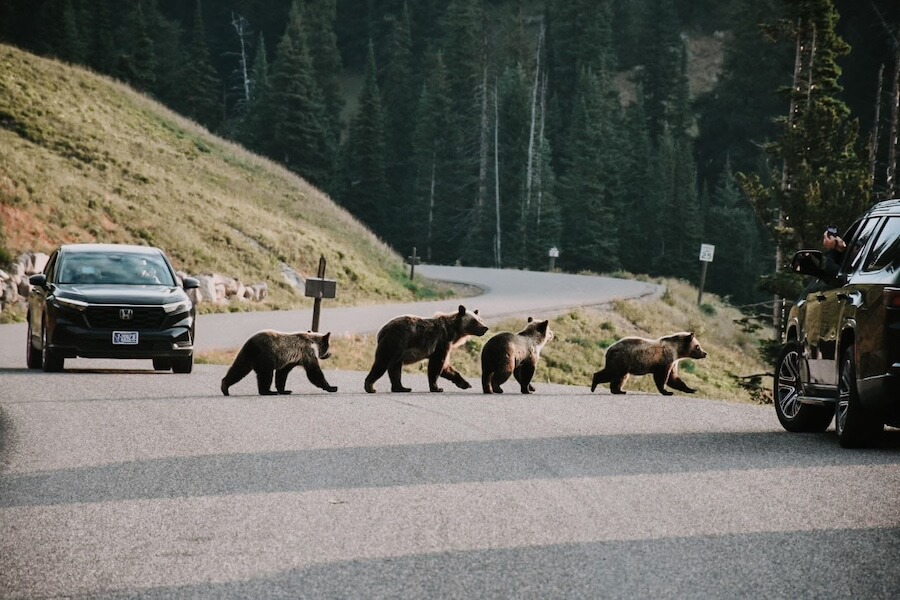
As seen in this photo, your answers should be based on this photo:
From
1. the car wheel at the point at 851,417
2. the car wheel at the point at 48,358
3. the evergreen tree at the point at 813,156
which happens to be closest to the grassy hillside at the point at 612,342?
the car wheel at the point at 48,358

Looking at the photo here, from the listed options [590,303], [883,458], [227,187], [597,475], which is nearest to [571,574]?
[597,475]

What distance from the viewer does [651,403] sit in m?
16.2

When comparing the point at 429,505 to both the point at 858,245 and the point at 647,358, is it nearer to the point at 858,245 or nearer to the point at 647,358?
the point at 858,245

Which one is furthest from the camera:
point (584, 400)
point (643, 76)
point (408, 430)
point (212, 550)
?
point (643, 76)

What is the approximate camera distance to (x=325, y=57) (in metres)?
128

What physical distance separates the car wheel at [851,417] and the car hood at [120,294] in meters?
10.6

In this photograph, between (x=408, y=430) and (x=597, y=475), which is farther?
(x=408, y=430)

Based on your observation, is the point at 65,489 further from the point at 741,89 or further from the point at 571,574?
the point at 741,89

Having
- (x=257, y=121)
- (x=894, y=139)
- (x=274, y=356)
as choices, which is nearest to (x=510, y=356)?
(x=274, y=356)

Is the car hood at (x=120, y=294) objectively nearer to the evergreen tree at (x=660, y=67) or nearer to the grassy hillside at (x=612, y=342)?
the grassy hillside at (x=612, y=342)

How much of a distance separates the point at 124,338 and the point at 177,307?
93 cm

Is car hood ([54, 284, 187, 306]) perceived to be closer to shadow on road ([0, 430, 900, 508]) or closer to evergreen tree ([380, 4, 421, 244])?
shadow on road ([0, 430, 900, 508])

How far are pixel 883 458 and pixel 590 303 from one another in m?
32.0

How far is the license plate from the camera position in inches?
707
